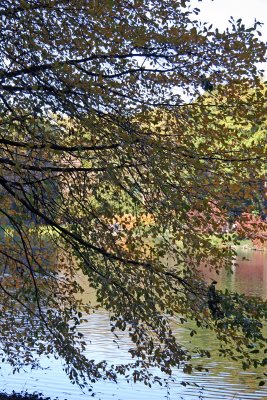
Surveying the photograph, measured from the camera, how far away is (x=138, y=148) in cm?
728

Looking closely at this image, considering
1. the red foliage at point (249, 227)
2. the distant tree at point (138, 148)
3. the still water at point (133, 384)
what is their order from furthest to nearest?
the still water at point (133, 384)
the red foliage at point (249, 227)
the distant tree at point (138, 148)

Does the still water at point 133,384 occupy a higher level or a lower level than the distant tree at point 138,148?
lower

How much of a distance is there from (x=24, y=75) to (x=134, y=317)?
2.58m

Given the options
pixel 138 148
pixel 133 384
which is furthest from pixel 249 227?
pixel 133 384

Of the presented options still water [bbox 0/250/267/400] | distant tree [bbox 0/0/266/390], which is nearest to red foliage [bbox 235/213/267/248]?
distant tree [bbox 0/0/266/390]

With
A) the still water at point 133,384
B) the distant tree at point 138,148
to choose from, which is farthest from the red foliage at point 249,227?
the still water at point 133,384

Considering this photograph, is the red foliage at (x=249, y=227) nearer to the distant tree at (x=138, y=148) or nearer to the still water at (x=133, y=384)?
the distant tree at (x=138, y=148)

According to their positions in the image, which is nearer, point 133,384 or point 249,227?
point 249,227

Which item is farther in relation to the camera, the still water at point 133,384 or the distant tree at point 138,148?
the still water at point 133,384

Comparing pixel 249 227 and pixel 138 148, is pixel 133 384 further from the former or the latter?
pixel 138 148

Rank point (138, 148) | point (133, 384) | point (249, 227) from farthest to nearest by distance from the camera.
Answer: point (133, 384) < point (249, 227) < point (138, 148)

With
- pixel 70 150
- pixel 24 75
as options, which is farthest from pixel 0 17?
pixel 70 150

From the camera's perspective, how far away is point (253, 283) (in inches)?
1139

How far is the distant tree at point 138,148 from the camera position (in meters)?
7.33
